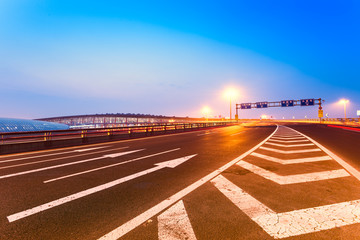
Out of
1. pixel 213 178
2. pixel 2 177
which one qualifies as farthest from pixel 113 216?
pixel 2 177

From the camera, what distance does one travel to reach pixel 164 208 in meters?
3.22

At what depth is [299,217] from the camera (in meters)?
2.86

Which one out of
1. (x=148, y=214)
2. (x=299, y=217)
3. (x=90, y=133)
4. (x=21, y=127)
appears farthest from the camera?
(x=21, y=127)

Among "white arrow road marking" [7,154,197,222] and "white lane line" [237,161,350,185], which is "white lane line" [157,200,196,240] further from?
"white lane line" [237,161,350,185]

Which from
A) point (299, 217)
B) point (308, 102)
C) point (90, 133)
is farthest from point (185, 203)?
point (308, 102)

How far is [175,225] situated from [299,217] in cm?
199

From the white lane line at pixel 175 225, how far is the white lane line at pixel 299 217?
104 cm

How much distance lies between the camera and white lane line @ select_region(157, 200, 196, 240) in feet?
8.00

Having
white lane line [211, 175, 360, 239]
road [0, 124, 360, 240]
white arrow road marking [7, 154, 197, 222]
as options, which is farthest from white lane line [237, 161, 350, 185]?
white arrow road marking [7, 154, 197, 222]

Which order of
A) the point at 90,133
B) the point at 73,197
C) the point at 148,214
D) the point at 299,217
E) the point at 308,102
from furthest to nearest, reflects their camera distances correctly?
1. the point at 308,102
2. the point at 90,133
3. the point at 73,197
4. the point at 148,214
5. the point at 299,217

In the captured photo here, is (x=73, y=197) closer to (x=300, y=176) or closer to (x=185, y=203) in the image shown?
(x=185, y=203)

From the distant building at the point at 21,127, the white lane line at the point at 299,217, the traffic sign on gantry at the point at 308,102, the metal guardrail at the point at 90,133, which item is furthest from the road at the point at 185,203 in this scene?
the distant building at the point at 21,127

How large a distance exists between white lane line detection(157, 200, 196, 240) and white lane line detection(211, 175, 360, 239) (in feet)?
3.41

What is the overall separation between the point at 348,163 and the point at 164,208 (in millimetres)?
6844
